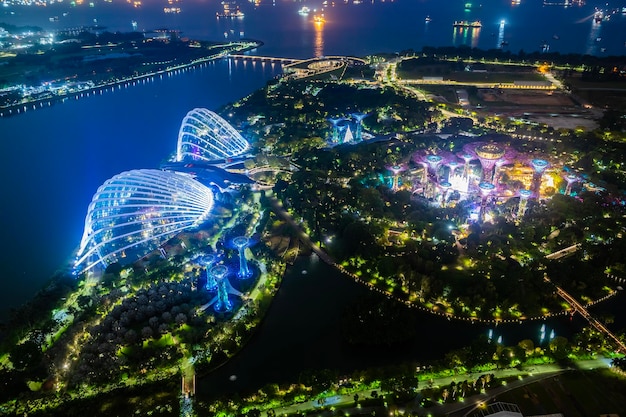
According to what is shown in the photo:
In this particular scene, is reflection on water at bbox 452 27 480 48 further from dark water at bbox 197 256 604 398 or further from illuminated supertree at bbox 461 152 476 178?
dark water at bbox 197 256 604 398

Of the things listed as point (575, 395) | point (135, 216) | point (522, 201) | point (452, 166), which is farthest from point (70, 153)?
point (575, 395)

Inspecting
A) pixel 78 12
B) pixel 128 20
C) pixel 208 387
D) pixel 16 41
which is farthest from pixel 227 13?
pixel 208 387

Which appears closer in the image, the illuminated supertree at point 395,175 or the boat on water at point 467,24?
the illuminated supertree at point 395,175

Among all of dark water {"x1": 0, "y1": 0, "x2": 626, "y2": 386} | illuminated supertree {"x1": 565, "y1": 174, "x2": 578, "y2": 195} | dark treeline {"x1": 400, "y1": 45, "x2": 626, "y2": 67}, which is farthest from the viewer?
dark treeline {"x1": 400, "y1": 45, "x2": 626, "y2": 67}

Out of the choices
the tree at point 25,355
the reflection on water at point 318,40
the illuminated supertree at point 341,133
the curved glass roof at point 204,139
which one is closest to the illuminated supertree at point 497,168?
the illuminated supertree at point 341,133

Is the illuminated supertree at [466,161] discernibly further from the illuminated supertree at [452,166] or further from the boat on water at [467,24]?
the boat on water at [467,24]

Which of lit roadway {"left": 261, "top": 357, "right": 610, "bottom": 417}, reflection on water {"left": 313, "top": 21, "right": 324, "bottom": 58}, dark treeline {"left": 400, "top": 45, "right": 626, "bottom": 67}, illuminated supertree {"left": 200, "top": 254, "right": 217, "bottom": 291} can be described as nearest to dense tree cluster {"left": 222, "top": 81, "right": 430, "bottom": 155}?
illuminated supertree {"left": 200, "top": 254, "right": 217, "bottom": 291}

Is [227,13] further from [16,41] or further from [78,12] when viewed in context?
[16,41]
